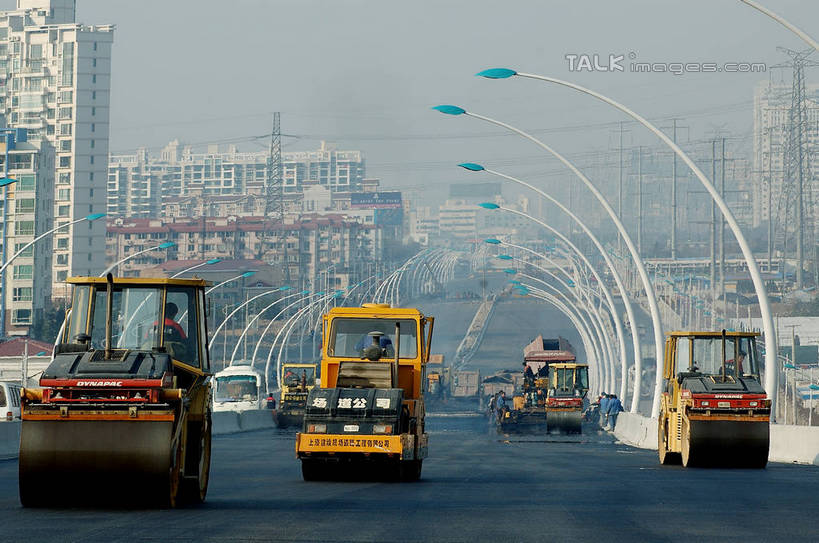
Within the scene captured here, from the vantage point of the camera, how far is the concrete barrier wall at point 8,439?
2978cm

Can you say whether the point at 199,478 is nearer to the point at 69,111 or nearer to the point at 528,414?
the point at 528,414

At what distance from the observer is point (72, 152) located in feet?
584

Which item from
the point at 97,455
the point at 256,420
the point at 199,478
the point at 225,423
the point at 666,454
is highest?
the point at 97,455

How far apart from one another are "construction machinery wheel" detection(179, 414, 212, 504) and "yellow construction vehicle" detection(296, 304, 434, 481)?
456cm

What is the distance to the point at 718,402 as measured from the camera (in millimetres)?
24750

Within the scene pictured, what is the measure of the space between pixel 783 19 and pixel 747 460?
820 centimetres

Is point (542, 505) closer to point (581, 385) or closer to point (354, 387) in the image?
point (354, 387)

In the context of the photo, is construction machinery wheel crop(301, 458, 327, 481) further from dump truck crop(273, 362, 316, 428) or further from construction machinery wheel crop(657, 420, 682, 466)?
dump truck crop(273, 362, 316, 428)

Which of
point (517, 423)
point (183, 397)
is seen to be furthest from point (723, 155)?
point (183, 397)

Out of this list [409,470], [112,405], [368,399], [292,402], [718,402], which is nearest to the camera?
[112,405]

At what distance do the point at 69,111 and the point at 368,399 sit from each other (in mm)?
168155

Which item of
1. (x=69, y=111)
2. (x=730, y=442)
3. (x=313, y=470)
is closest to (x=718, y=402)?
(x=730, y=442)

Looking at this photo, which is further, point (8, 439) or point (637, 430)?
point (637, 430)

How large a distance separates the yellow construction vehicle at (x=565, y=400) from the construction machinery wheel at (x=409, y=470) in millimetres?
28905
